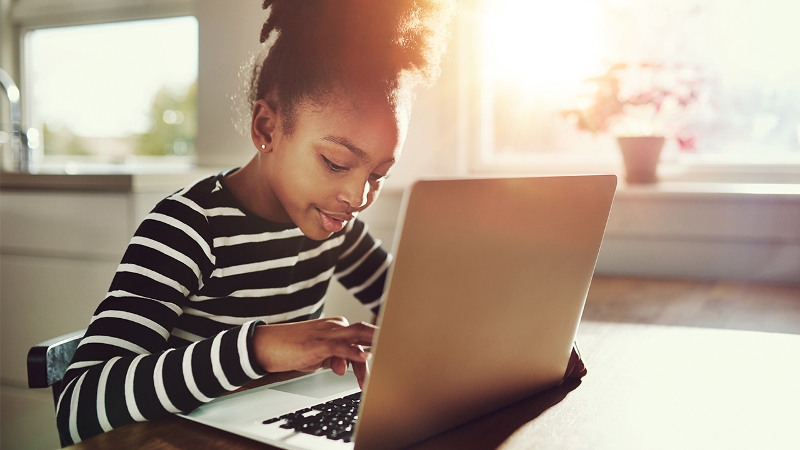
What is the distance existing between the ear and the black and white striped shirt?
96 millimetres

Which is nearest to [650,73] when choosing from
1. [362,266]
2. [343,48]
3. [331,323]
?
[362,266]

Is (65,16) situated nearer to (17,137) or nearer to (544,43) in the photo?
(17,137)

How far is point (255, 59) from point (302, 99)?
0.59 ft

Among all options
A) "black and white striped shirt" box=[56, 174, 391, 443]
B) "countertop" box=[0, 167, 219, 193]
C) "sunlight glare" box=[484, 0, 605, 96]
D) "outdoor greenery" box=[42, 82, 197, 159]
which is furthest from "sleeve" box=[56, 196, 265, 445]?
"outdoor greenery" box=[42, 82, 197, 159]

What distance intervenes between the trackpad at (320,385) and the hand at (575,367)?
23cm

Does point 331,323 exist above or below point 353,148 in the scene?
below

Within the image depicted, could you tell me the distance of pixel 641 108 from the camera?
1.76m

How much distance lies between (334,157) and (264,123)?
0.15m

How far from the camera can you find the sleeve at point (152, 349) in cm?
61

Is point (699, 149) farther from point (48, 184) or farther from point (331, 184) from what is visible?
point (48, 184)

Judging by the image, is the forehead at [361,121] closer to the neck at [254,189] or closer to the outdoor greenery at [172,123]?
the neck at [254,189]

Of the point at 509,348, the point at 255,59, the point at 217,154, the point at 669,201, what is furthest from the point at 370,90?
the point at 217,154

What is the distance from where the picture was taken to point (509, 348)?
1.94 feet

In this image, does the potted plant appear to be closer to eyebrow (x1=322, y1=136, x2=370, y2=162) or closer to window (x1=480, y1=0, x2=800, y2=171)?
window (x1=480, y1=0, x2=800, y2=171)
